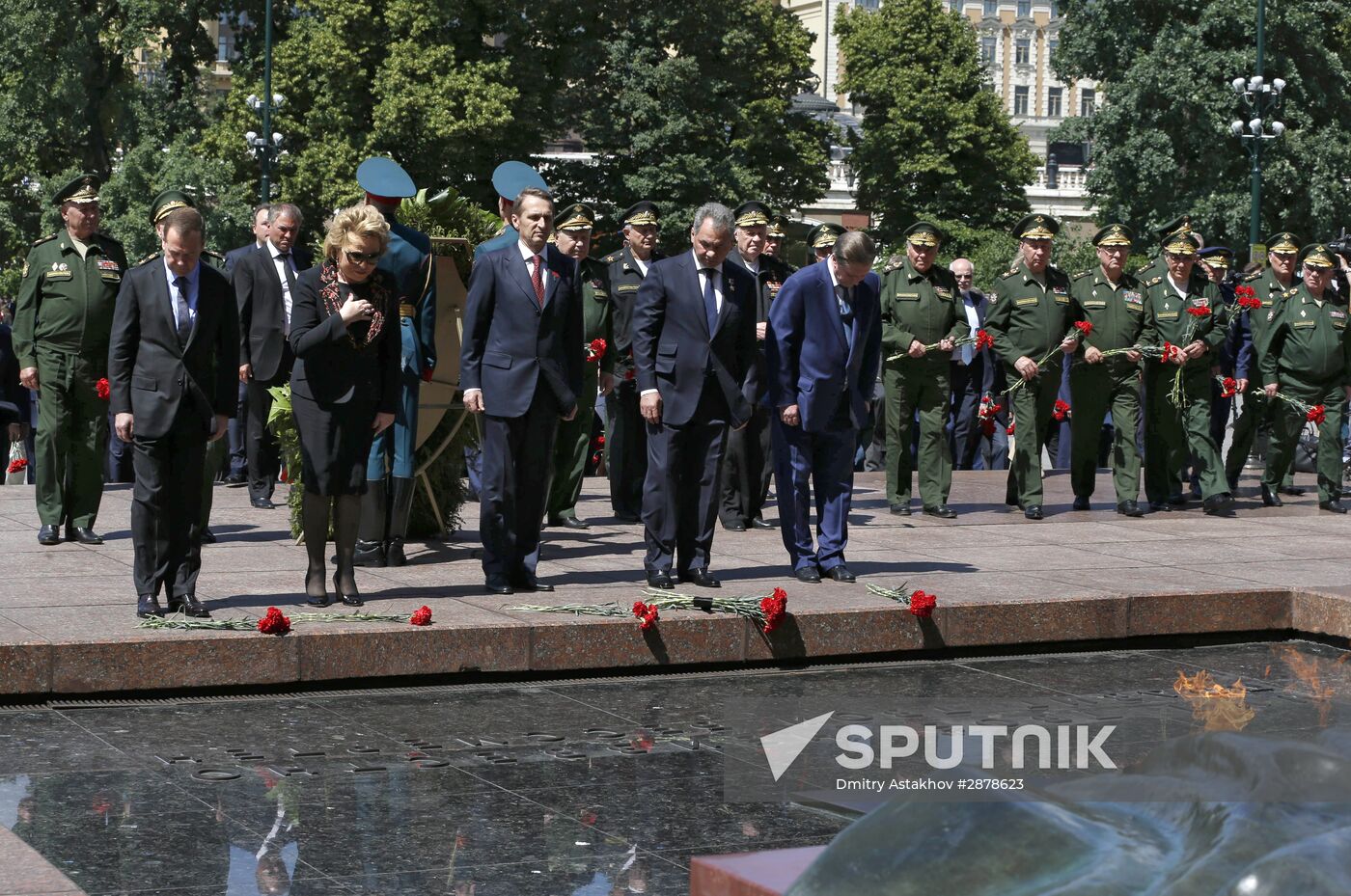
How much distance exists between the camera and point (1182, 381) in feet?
48.5

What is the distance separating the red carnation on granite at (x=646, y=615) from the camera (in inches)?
332

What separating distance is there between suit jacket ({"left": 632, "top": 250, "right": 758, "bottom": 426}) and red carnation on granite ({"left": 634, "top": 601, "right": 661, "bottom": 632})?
1.53m

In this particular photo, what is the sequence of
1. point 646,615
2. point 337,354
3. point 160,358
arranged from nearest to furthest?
point 646,615 → point 160,358 → point 337,354

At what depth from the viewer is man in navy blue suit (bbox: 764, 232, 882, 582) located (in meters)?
10.2

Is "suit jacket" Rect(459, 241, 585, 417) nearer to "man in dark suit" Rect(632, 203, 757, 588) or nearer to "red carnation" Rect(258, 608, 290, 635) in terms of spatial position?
"man in dark suit" Rect(632, 203, 757, 588)

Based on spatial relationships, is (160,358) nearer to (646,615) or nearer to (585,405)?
(646,615)

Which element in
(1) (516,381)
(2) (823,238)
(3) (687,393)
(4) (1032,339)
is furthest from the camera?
(2) (823,238)

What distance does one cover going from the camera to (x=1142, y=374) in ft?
49.1

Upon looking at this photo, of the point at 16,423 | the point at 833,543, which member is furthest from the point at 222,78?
the point at 833,543

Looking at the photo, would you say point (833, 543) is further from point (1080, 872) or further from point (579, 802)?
point (1080, 872)

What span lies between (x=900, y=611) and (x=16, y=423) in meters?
10.9

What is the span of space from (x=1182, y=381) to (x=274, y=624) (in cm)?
878

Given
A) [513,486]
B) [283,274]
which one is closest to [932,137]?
[283,274]

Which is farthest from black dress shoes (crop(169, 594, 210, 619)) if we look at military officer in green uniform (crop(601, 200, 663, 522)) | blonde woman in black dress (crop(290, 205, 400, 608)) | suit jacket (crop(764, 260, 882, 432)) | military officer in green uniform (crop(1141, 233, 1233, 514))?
military officer in green uniform (crop(1141, 233, 1233, 514))
